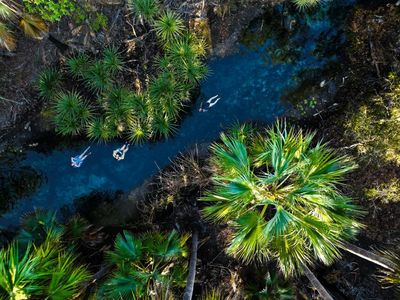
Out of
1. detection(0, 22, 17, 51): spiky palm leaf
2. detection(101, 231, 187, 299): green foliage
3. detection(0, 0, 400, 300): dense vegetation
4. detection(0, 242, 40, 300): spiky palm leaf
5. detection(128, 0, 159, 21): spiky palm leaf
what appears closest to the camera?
detection(0, 242, 40, 300): spiky palm leaf

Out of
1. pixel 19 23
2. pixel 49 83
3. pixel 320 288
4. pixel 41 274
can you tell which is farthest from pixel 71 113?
pixel 320 288

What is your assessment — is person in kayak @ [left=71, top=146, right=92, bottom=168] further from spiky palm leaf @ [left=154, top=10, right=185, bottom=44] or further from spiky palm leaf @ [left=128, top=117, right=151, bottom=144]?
spiky palm leaf @ [left=154, top=10, right=185, bottom=44]

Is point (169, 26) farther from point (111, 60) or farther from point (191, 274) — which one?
point (191, 274)

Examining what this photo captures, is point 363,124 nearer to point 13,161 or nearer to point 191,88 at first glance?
point 191,88

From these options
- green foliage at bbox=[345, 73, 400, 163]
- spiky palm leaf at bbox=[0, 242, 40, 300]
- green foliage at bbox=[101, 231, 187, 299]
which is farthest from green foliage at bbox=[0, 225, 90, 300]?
green foliage at bbox=[345, 73, 400, 163]

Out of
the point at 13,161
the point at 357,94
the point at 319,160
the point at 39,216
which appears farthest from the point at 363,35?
the point at 13,161

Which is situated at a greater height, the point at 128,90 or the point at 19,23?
the point at 19,23

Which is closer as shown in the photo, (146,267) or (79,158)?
(146,267)
